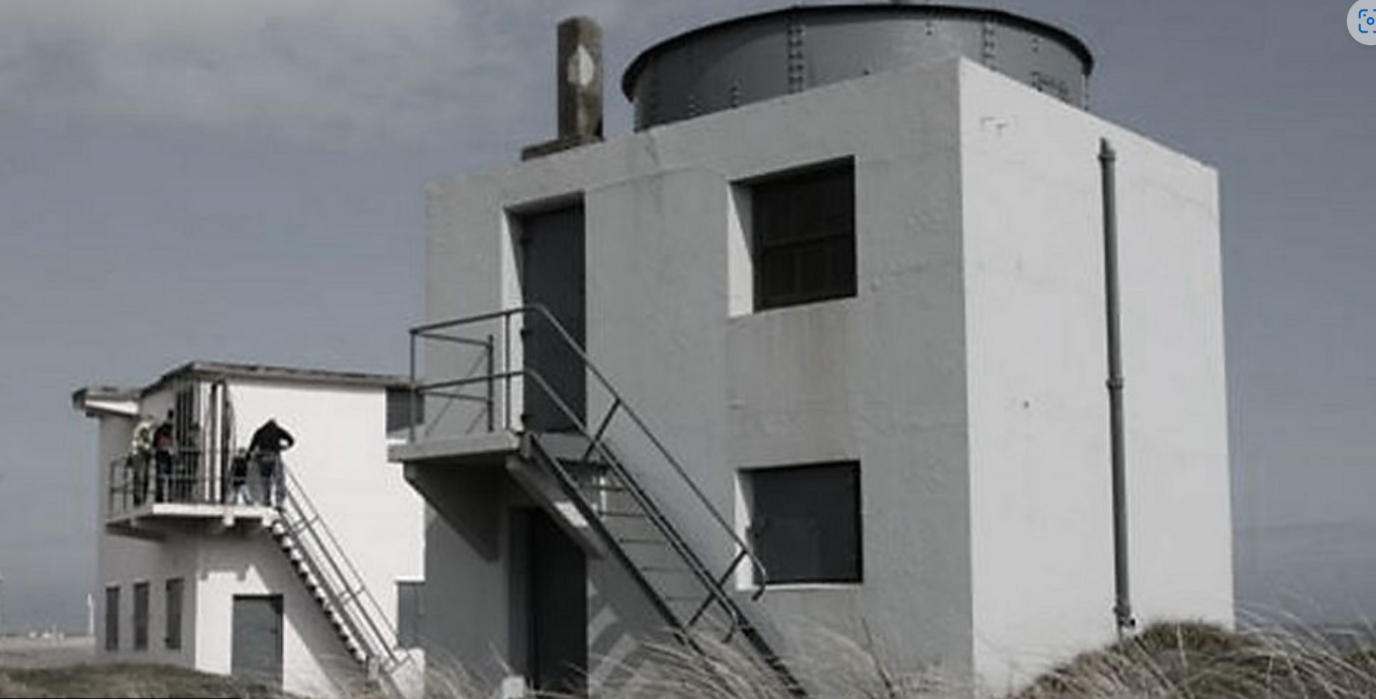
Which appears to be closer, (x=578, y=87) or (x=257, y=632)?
(x=578, y=87)

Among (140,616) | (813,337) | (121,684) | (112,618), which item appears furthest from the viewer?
(112,618)

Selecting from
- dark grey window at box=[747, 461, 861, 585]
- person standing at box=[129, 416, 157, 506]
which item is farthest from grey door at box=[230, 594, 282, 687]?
dark grey window at box=[747, 461, 861, 585]

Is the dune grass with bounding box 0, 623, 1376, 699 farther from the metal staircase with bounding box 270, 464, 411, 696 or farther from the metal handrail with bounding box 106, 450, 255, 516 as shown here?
the metal handrail with bounding box 106, 450, 255, 516

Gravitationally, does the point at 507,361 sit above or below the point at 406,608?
above

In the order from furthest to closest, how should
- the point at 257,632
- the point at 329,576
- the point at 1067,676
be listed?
the point at 329,576
the point at 257,632
the point at 1067,676

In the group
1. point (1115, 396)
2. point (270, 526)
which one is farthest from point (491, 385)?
point (270, 526)

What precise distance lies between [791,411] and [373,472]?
67.3ft

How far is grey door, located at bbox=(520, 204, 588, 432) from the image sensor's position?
2030 centimetres

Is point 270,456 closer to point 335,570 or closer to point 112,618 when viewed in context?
point 335,570

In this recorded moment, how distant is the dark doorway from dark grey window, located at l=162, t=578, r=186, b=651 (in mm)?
17049

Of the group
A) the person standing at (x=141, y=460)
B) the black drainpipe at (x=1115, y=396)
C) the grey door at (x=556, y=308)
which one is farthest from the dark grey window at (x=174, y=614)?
the black drainpipe at (x=1115, y=396)

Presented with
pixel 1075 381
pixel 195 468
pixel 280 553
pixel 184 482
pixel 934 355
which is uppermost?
pixel 934 355

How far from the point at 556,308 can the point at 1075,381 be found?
5.45m

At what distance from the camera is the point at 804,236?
61.3ft
